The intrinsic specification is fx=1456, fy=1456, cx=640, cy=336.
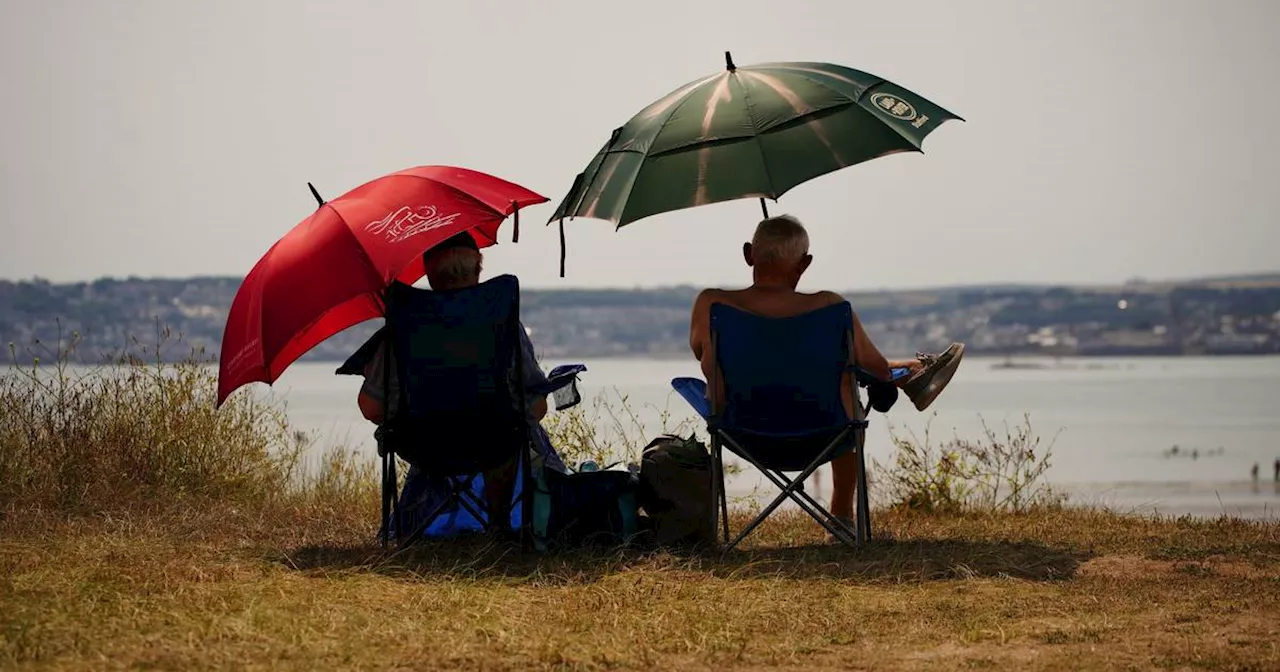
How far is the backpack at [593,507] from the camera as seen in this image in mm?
5297

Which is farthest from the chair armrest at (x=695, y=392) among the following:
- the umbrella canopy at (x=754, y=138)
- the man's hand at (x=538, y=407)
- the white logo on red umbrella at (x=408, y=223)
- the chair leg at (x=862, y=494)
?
the white logo on red umbrella at (x=408, y=223)

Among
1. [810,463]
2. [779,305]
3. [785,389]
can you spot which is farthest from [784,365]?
[810,463]

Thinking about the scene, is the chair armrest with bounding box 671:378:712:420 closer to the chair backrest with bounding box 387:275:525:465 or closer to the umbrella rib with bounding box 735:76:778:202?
the chair backrest with bounding box 387:275:525:465

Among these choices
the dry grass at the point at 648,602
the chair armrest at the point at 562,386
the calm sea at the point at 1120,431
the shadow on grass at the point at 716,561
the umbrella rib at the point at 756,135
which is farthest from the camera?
the calm sea at the point at 1120,431

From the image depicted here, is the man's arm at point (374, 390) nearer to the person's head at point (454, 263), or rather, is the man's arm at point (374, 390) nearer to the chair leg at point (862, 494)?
the person's head at point (454, 263)

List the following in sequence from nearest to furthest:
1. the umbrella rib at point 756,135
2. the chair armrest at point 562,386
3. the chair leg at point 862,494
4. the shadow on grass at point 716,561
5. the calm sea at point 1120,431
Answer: the shadow on grass at point 716,561 → the umbrella rib at point 756,135 → the chair leg at point 862,494 → the chair armrest at point 562,386 → the calm sea at point 1120,431

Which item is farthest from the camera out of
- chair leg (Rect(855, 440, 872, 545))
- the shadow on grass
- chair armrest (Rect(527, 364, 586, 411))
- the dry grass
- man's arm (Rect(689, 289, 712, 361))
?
man's arm (Rect(689, 289, 712, 361))

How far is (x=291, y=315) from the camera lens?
496 centimetres

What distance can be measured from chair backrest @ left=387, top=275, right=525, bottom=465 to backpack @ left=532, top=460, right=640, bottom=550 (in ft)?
1.33

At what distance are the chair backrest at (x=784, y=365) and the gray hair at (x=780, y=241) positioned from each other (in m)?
0.26

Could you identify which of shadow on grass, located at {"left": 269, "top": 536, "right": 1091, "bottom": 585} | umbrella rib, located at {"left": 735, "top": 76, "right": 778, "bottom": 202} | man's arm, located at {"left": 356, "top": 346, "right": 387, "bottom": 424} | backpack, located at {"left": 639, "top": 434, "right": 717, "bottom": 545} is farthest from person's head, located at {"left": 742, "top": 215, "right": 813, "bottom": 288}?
man's arm, located at {"left": 356, "top": 346, "right": 387, "bottom": 424}

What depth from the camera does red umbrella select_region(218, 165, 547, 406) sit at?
4.91 m

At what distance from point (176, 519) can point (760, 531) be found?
2.51 metres

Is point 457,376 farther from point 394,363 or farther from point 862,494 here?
point 862,494
